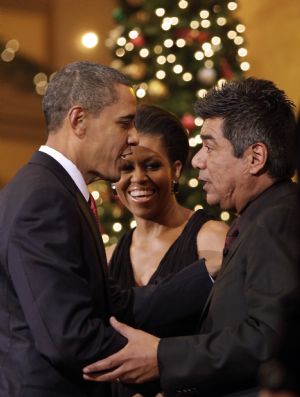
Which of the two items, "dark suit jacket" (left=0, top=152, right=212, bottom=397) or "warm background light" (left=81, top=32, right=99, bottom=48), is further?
"warm background light" (left=81, top=32, right=99, bottom=48)

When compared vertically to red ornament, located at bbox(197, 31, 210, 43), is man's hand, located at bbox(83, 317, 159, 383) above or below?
below

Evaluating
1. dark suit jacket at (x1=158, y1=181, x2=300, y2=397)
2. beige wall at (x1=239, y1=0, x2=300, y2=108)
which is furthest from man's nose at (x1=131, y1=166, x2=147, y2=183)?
beige wall at (x1=239, y1=0, x2=300, y2=108)

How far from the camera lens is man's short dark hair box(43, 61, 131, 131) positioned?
8.39 ft

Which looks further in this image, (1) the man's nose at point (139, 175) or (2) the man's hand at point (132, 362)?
(1) the man's nose at point (139, 175)

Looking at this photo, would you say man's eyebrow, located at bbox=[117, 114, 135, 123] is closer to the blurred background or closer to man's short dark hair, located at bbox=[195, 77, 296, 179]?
man's short dark hair, located at bbox=[195, 77, 296, 179]

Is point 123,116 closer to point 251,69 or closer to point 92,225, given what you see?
point 92,225

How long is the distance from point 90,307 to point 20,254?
230 millimetres

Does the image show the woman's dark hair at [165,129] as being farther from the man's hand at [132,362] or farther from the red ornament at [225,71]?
the red ornament at [225,71]

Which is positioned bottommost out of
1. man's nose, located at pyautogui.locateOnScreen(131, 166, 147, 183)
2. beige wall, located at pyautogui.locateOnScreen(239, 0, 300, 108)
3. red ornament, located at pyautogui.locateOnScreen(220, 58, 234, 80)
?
man's nose, located at pyautogui.locateOnScreen(131, 166, 147, 183)

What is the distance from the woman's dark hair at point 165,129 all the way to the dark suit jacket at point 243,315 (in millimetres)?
1107

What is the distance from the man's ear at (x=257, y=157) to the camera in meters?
2.45

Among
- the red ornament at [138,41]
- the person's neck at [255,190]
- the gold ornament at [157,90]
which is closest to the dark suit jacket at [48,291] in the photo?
the person's neck at [255,190]

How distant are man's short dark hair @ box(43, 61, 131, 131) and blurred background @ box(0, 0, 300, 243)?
121 inches

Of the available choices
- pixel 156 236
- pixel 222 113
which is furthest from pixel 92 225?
pixel 156 236
